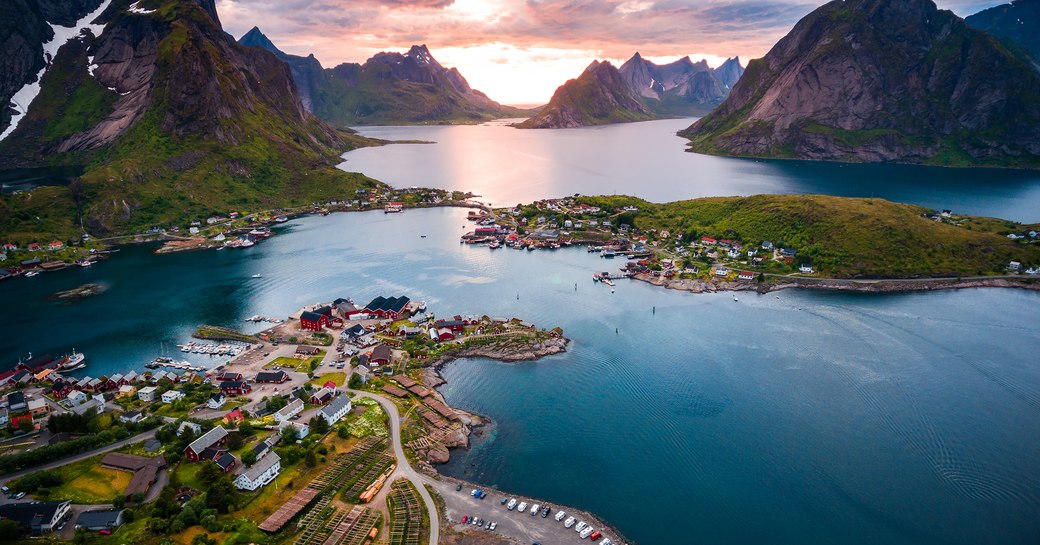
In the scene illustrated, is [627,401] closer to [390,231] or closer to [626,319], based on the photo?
[626,319]

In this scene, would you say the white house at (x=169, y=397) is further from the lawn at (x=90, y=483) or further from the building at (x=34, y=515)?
the building at (x=34, y=515)

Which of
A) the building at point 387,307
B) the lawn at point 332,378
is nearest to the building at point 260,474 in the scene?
the lawn at point 332,378

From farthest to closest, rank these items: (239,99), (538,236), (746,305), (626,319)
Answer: (239,99) → (538,236) → (746,305) → (626,319)

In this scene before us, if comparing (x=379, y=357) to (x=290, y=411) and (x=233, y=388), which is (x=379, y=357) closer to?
(x=290, y=411)

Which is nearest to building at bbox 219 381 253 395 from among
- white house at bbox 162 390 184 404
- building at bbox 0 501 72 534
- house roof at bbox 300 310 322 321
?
white house at bbox 162 390 184 404

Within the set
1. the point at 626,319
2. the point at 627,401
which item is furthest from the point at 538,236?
the point at 627,401

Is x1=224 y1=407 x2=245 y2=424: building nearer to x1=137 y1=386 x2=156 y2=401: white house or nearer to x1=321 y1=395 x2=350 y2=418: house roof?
x1=321 y1=395 x2=350 y2=418: house roof
